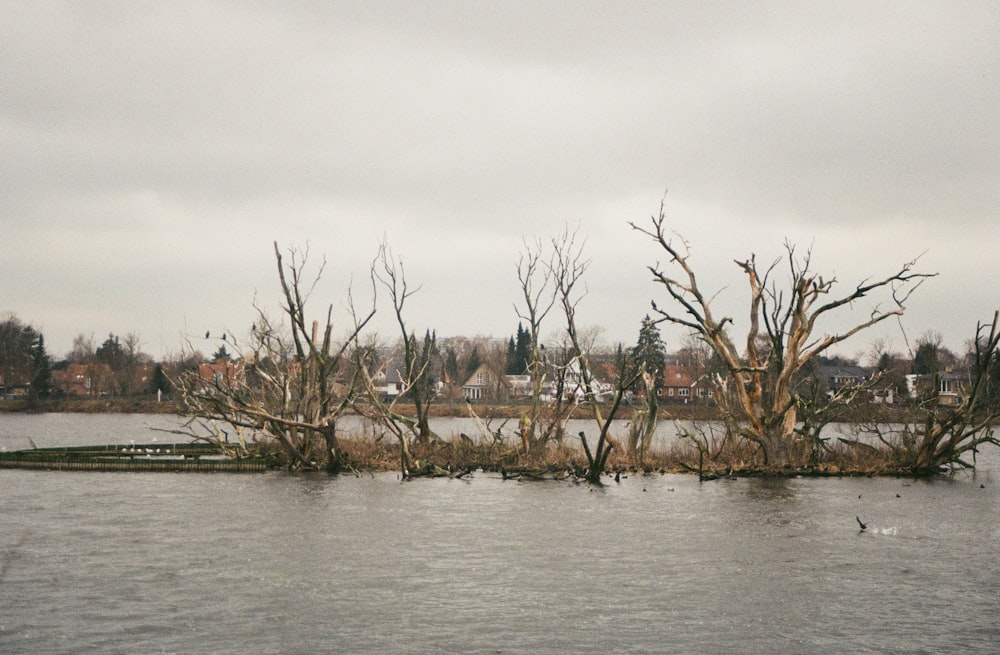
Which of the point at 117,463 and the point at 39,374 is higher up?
the point at 39,374

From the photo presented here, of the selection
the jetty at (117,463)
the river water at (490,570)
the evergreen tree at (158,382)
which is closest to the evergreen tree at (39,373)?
the evergreen tree at (158,382)

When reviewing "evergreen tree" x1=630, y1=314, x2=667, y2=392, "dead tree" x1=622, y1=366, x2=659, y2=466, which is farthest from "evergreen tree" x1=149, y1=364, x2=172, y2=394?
"dead tree" x1=622, y1=366, x2=659, y2=466

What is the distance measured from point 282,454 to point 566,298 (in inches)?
453

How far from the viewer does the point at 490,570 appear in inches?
682

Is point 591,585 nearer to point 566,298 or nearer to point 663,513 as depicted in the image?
point 663,513

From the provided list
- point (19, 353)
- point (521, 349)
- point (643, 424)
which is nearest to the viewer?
point (643, 424)

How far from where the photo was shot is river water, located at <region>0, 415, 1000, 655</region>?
512 inches

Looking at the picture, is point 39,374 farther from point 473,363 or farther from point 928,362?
point 928,362

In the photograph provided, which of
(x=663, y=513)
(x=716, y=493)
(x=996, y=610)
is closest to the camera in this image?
(x=996, y=610)

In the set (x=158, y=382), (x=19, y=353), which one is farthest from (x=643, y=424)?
(x=19, y=353)

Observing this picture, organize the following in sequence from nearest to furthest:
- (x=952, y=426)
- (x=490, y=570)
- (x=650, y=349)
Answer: (x=490, y=570)
(x=952, y=426)
(x=650, y=349)

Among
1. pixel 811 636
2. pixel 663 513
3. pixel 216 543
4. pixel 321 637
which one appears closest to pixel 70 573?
pixel 216 543

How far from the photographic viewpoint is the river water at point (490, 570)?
13.0 meters

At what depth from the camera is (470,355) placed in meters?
163
